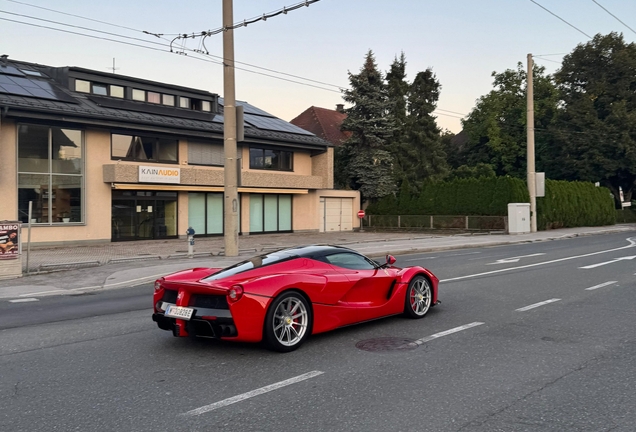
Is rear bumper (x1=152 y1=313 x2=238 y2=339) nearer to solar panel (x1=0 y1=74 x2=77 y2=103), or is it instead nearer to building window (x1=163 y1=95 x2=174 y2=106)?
solar panel (x1=0 y1=74 x2=77 y2=103)

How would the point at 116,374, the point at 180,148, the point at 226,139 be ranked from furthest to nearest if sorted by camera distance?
the point at 180,148
the point at 226,139
the point at 116,374

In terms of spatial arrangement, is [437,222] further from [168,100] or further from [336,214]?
[168,100]

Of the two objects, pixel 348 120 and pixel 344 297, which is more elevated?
pixel 348 120

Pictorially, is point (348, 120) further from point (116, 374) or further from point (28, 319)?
point (116, 374)

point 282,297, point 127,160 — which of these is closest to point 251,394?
point 282,297

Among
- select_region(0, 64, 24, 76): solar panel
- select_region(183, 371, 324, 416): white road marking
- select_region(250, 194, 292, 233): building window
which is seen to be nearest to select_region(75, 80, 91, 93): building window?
select_region(0, 64, 24, 76): solar panel

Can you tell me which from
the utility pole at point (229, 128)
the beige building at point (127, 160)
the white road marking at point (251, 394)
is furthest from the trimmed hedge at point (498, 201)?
the white road marking at point (251, 394)

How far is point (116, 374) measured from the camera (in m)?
5.59

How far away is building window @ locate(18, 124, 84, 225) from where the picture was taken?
23938 millimetres

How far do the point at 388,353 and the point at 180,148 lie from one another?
24967 mm

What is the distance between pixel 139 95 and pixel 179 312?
25.8 meters

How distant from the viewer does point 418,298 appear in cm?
822

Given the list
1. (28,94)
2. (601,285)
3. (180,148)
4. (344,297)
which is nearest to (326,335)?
(344,297)

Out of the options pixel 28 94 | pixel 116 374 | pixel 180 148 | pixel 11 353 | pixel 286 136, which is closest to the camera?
pixel 116 374
